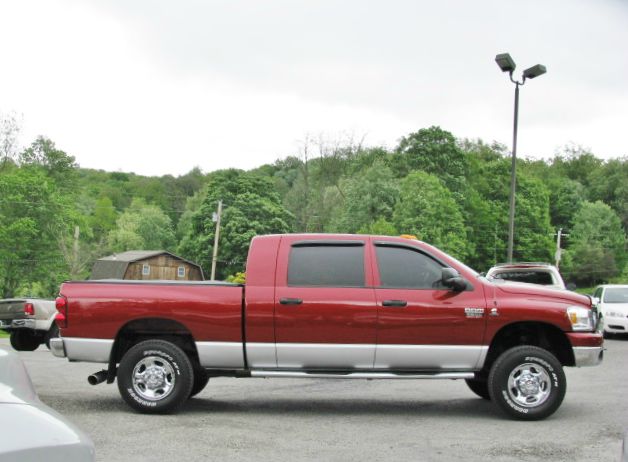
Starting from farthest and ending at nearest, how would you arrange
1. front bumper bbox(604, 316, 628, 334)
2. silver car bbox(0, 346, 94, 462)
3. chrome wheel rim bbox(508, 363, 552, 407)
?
front bumper bbox(604, 316, 628, 334) < chrome wheel rim bbox(508, 363, 552, 407) < silver car bbox(0, 346, 94, 462)

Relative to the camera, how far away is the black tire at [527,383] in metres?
8.52

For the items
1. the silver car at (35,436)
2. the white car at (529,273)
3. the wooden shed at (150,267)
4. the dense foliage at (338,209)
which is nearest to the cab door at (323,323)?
the silver car at (35,436)

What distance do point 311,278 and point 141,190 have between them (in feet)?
396

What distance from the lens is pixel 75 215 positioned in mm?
68375

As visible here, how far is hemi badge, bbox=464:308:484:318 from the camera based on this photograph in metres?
8.64

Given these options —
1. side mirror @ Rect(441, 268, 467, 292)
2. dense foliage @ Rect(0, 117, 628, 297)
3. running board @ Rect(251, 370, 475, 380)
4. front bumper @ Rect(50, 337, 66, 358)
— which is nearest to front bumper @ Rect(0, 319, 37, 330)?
front bumper @ Rect(50, 337, 66, 358)

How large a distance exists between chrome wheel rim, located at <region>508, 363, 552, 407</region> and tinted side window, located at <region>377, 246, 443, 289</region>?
4.08 feet

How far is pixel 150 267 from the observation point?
83562 mm

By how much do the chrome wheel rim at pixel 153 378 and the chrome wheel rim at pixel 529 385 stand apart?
361 cm

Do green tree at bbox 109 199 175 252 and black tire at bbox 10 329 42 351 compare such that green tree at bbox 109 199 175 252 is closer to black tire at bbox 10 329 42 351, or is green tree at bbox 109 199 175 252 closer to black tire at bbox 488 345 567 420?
black tire at bbox 10 329 42 351

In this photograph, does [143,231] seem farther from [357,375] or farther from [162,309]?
[357,375]

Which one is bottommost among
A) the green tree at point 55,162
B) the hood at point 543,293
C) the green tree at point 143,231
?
the hood at point 543,293

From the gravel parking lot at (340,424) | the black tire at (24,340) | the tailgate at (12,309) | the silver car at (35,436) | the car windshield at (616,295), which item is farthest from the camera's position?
the car windshield at (616,295)

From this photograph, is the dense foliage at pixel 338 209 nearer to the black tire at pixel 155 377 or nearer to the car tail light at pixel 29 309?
the car tail light at pixel 29 309
